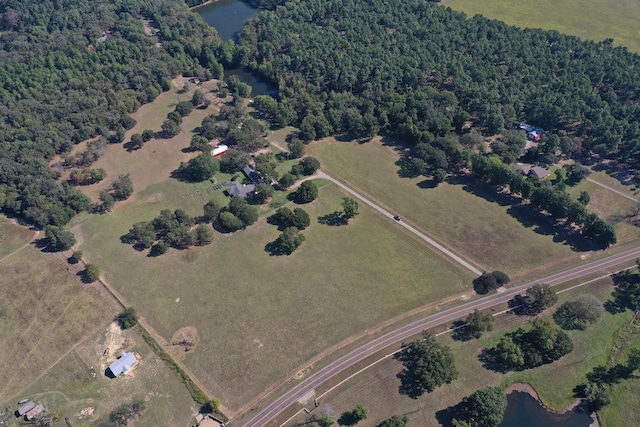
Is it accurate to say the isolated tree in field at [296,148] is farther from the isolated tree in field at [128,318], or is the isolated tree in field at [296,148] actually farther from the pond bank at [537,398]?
the pond bank at [537,398]

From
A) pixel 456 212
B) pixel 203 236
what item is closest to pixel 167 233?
pixel 203 236

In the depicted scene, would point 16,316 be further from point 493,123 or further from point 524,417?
point 493,123

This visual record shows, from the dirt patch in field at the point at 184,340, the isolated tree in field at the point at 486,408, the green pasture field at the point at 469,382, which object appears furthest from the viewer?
the dirt patch in field at the point at 184,340

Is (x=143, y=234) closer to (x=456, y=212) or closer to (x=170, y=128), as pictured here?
(x=170, y=128)

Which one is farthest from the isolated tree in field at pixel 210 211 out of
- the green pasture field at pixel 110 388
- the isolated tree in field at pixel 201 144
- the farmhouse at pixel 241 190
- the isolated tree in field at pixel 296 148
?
the green pasture field at pixel 110 388

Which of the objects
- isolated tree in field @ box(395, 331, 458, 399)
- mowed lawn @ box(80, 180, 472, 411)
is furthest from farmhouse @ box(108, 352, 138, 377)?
isolated tree in field @ box(395, 331, 458, 399)

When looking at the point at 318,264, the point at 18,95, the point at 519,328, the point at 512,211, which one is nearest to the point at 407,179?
the point at 512,211
